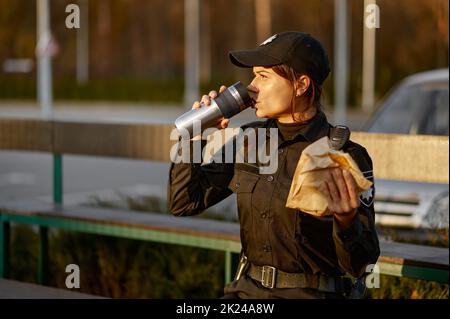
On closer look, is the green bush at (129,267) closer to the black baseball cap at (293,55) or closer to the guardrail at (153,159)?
the guardrail at (153,159)

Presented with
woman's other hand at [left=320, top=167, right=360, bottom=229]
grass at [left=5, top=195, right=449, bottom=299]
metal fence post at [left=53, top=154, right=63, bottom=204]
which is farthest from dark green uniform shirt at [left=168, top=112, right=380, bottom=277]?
metal fence post at [left=53, top=154, right=63, bottom=204]

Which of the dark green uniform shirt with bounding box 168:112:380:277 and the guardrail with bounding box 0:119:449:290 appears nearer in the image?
the dark green uniform shirt with bounding box 168:112:380:277

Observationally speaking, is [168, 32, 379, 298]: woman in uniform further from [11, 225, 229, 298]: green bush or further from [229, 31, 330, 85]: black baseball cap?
[11, 225, 229, 298]: green bush

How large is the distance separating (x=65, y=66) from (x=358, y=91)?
38.1m

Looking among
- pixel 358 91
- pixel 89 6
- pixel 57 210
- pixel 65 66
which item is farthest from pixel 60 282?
pixel 65 66

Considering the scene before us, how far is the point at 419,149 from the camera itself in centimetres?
604

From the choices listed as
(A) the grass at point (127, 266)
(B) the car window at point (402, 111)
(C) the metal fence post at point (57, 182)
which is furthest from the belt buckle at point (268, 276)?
(B) the car window at point (402, 111)

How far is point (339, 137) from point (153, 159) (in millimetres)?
3732

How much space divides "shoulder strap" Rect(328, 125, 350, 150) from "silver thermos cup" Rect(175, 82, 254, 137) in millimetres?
281

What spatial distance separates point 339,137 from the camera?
3572 millimetres

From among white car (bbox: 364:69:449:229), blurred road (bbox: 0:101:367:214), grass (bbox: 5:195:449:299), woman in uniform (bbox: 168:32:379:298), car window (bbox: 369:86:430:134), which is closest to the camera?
woman in uniform (bbox: 168:32:379:298)

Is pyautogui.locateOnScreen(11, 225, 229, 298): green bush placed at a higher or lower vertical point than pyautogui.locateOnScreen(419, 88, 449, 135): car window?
lower

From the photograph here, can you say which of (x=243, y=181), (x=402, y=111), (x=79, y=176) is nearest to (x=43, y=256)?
(x=402, y=111)

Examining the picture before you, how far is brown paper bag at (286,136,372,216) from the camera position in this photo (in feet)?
10.3
